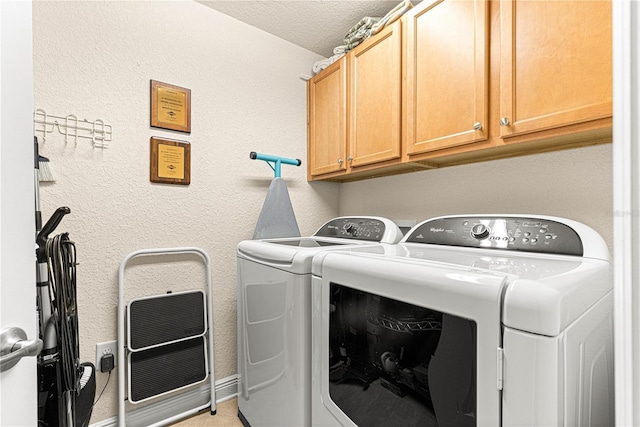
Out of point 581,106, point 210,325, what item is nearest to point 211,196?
point 210,325

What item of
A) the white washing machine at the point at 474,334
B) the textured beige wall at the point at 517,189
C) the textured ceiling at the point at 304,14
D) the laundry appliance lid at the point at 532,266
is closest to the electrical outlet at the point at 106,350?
the white washing machine at the point at 474,334

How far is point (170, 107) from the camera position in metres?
1.67

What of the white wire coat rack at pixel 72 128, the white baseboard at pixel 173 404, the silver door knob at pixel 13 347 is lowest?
the white baseboard at pixel 173 404

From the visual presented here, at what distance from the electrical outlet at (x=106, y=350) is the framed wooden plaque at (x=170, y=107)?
1.15 metres

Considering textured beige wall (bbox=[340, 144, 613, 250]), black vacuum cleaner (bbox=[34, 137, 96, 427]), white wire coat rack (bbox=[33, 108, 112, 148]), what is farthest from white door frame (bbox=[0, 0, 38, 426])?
textured beige wall (bbox=[340, 144, 613, 250])

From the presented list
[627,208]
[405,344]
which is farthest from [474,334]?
[627,208]

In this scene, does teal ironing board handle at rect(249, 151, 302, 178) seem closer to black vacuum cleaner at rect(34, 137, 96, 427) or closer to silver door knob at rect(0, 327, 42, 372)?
black vacuum cleaner at rect(34, 137, 96, 427)

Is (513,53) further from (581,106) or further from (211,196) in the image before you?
(211,196)

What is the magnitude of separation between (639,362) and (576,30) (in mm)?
1051

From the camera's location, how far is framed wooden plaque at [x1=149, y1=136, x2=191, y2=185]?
163 cm

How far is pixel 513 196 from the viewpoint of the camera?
1.43 m

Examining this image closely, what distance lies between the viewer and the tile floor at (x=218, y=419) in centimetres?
163

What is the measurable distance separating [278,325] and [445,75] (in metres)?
1.30

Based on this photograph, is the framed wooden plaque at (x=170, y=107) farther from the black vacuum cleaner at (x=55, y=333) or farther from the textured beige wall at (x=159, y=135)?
the black vacuum cleaner at (x=55, y=333)
